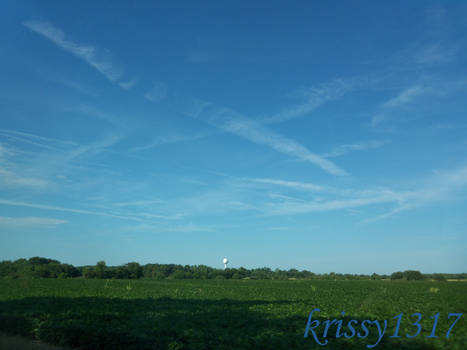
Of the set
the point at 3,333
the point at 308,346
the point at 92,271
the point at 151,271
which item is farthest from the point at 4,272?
the point at 308,346

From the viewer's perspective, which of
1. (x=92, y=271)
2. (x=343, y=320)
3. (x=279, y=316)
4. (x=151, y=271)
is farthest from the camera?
(x=151, y=271)

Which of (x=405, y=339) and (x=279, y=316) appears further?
(x=279, y=316)

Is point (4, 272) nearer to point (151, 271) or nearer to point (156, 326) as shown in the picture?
point (151, 271)

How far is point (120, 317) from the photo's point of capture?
62.5 feet

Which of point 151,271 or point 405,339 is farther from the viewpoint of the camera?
point 151,271

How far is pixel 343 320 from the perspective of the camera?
57.6ft

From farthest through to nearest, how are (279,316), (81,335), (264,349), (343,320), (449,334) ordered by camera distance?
(279,316), (343,320), (81,335), (449,334), (264,349)

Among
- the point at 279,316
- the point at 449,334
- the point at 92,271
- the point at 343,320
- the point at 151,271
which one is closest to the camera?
the point at 449,334

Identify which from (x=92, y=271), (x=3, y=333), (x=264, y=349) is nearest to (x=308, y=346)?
(x=264, y=349)

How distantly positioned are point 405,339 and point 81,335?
15.2 meters

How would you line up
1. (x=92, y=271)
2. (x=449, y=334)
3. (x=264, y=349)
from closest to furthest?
1. (x=264, y=349)
2. (x=449, y=334)
3. (x=92, y=271)

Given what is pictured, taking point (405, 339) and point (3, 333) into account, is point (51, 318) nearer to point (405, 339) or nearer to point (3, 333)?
point (3, 333)

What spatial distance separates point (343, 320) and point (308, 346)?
6106mm

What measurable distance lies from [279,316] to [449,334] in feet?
28.0
